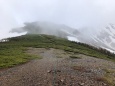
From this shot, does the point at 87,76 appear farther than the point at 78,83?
Yes

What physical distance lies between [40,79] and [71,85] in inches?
300

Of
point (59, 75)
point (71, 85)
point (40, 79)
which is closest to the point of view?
point (71, 85)

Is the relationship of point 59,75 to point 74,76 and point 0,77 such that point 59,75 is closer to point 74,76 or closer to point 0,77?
point 74,76

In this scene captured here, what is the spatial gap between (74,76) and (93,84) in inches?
274

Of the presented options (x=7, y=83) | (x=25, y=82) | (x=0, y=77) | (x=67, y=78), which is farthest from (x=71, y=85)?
(x=0, y=77)

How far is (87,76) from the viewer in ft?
185

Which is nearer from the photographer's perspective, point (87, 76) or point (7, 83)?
point (7, 83)

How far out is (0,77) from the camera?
56.5 metres

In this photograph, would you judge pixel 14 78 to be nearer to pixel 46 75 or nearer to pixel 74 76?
pixel 46 75

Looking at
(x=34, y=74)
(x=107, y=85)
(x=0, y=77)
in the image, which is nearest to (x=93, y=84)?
(x=107, y=85)

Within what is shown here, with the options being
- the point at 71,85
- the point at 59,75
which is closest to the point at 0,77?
the point at 59,75

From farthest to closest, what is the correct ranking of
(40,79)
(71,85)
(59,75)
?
(59,75), (40,79), (71,85)

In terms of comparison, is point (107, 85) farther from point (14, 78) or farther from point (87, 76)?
point (14, 78)

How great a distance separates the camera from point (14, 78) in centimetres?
5447
